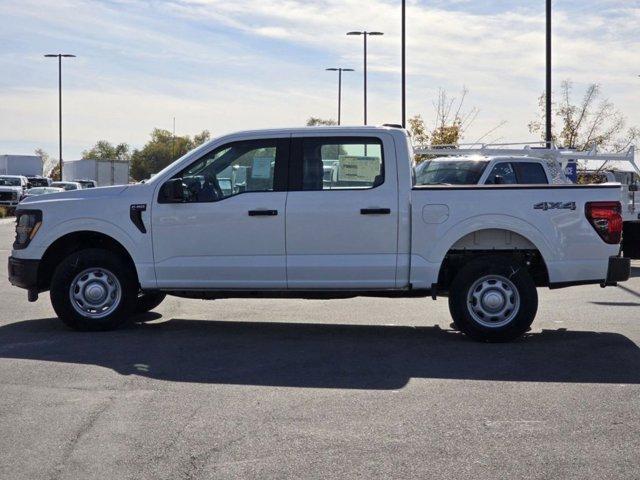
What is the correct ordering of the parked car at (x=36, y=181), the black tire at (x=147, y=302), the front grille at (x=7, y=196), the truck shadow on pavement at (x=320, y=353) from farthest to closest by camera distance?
1. the parked car at (x=36, y=181)
2. the front grille at (x=7, y=196)
3. the black tire at (x=147, y=302)
4. the truck shadow on pavement at (x=320, y=353)

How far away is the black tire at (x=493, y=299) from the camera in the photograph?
9.42 metres

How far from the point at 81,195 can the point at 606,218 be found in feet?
17.2

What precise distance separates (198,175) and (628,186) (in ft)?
40.9

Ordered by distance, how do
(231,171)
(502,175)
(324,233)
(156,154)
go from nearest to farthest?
(324,233)
(231,171)
(502,175)
(156,154)

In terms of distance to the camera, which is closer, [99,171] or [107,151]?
Result: [99,171]

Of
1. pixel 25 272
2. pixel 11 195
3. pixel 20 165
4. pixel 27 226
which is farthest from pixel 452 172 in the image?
pixel 20 165

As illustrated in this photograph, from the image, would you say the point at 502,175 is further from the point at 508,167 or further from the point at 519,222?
the point at 519,222

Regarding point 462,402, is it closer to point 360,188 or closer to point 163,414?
point 163,414

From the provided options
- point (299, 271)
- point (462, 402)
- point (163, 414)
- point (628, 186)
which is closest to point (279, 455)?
point (163, 414)

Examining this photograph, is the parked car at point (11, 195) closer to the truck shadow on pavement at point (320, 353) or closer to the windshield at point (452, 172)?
the windshield at point (452, 172)

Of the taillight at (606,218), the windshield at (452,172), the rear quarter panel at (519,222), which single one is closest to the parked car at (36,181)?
the windshield at (452,172)

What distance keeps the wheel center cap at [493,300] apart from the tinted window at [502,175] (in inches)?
296

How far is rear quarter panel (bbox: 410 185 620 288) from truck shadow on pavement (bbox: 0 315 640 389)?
2.54 ft

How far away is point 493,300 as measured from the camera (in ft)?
31.2
